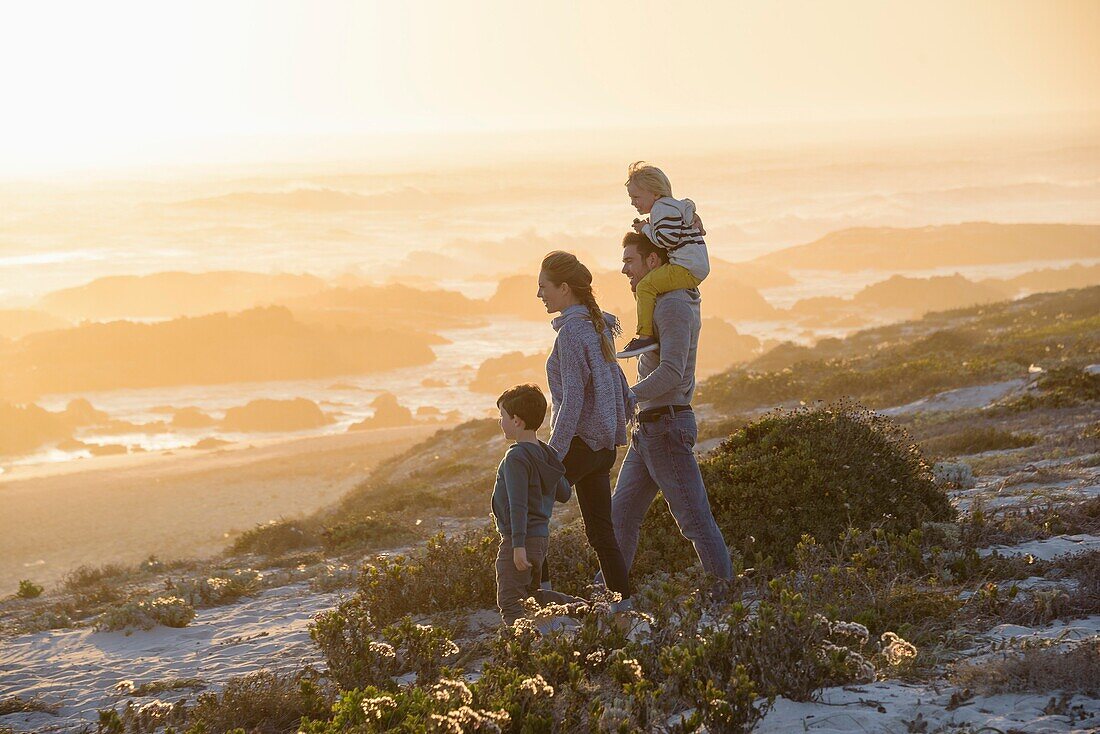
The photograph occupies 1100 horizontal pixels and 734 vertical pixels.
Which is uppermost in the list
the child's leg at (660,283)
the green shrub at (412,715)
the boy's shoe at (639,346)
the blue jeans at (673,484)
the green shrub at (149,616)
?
the child's leg at (660,283)

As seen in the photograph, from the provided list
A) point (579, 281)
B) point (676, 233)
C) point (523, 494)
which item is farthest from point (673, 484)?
point (676, 233)

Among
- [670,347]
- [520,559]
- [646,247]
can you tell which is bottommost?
[520,559]

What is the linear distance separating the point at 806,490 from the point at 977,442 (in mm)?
6342

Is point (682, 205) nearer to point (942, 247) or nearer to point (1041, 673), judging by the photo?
point (1041, 673)

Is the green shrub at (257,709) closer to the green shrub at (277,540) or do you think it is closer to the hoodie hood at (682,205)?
the hoodie hood at (682,205)

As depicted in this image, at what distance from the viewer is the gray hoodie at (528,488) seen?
16.1ft

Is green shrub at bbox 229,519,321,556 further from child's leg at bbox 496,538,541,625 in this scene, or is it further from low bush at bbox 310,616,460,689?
child's leg at bbox 496,538,541,625

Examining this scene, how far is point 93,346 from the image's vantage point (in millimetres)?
82188

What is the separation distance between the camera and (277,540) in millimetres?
12914

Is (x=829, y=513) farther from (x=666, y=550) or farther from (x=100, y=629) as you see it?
(x=100, y=629)

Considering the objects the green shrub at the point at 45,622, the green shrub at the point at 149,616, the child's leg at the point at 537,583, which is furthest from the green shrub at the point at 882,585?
the green shrub at the point at 45,622

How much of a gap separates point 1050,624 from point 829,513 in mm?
2162

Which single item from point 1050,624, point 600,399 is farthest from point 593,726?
point 1050,624

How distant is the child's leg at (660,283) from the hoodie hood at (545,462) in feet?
2.94
